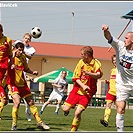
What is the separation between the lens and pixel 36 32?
572 inches

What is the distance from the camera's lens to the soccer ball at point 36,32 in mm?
14433

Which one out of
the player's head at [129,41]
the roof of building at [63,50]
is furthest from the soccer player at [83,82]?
the roof of building at [63,50]

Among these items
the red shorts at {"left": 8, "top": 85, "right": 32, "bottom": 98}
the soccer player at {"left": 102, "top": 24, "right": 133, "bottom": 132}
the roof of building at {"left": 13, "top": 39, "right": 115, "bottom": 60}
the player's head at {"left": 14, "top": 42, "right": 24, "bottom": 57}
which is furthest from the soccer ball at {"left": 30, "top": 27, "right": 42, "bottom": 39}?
the roof of building at {"left": 13, "top": 39, "right": 115, "bottom": 60}

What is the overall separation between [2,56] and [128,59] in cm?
268

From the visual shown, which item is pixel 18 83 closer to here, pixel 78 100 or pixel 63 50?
pixel 78 100

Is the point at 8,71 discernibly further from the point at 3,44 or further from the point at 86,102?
the point at 86,102

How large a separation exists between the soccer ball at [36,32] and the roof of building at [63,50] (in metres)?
39.1

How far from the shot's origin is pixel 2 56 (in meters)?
11.0

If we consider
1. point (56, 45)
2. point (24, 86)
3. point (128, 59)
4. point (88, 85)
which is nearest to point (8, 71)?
point (24, 86)

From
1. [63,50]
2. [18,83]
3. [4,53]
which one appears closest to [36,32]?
[18,83]

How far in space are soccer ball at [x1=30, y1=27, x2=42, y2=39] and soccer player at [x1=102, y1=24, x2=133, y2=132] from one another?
183 inches

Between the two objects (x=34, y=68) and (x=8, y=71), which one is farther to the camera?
(x=34, y=68)

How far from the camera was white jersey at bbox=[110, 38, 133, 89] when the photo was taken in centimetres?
1000

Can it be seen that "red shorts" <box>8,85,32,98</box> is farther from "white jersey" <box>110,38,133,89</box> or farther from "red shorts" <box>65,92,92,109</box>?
"white jersey" <box>110,38,133,89</box>
